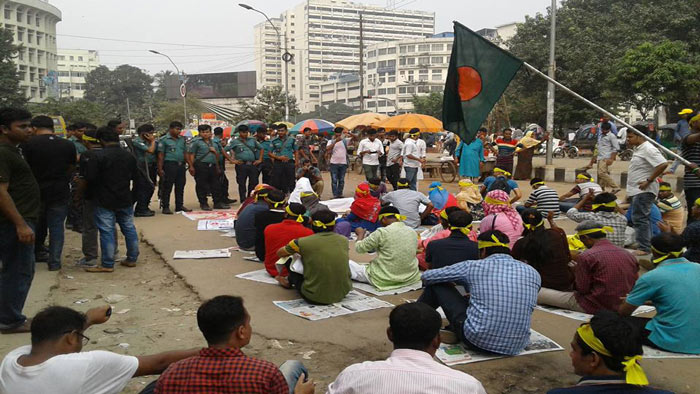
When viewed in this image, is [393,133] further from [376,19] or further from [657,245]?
[376,19]

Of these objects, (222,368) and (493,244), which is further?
(493,244)

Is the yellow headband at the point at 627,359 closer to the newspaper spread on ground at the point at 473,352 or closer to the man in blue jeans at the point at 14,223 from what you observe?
the newspaper spread on ground at the point at 473,352

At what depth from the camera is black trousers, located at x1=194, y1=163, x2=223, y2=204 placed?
38.3 ft

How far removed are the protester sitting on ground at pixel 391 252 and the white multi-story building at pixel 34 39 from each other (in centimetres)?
8689

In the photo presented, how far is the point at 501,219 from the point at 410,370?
177 inches

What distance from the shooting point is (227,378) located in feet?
7.78

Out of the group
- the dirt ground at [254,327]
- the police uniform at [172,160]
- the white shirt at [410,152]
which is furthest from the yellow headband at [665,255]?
the police uniform at [172,160]

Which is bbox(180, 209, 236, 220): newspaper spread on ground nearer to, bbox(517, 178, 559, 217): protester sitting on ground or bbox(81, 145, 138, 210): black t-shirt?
bbox(81, 145, 138, 210): black t-shirt

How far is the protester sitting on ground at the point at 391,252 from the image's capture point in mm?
6125

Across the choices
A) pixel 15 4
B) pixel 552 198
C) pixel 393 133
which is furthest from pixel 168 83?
pixel 552 198

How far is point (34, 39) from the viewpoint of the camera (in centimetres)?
8950

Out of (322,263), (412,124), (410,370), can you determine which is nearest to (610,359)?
(410,370)

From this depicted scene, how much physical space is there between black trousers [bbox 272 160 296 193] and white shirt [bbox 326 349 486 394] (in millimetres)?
10114

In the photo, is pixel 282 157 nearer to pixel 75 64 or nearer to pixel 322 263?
pixel 322 263
